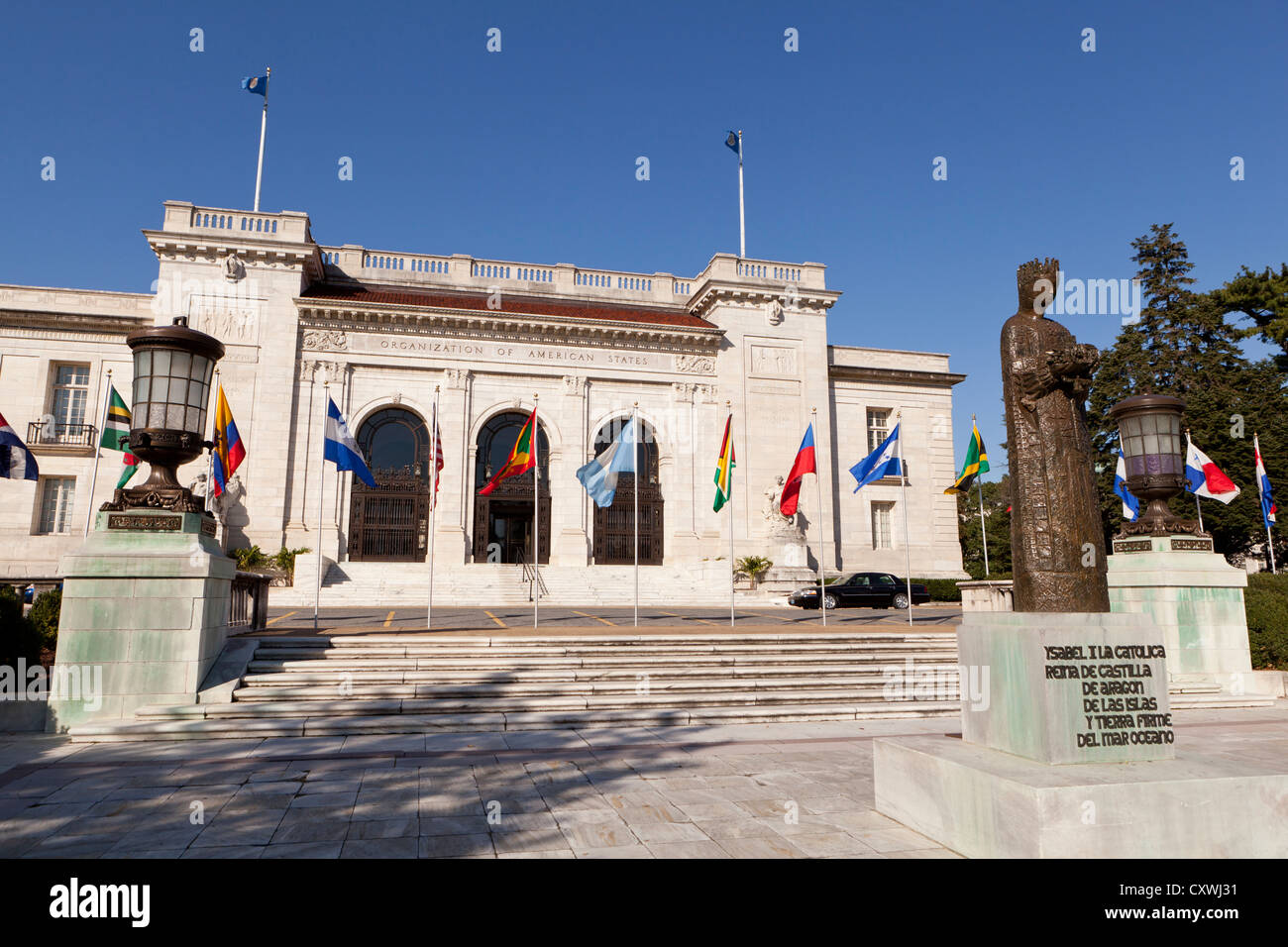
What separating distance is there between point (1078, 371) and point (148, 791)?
8.69 meters

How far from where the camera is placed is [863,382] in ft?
127

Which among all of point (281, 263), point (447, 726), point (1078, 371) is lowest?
point (447, 726)

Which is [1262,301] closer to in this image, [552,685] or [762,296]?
[762,296]

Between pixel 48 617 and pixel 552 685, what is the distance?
8027 mm

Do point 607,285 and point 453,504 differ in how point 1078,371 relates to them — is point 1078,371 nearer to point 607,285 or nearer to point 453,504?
point 453,504

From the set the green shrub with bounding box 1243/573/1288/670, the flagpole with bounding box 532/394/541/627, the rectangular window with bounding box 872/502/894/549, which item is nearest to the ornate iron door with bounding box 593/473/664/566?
the flagpole with bounding box 532/394/541/627

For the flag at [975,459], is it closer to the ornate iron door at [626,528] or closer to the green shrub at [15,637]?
the ornate iron door at [626,528]

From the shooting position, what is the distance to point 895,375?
128ft

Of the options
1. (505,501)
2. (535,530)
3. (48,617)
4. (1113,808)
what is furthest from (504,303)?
(1113,808)

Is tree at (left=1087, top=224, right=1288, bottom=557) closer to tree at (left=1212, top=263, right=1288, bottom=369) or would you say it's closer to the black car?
tree at (left=1212, top=263, right=1288, bottom=369)

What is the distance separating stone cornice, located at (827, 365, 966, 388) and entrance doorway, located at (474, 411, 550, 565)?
15.9 meters

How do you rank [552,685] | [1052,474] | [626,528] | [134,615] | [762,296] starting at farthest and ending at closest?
[762,296] < [626,528] < [552,685] < [134,615] < [1052,474]

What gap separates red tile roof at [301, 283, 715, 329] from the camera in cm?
3334

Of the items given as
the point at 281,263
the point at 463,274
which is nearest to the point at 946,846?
the point at 281,263
